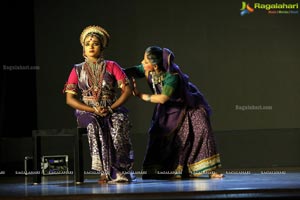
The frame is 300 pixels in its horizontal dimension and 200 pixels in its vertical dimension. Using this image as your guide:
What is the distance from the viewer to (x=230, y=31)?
20.0 feet

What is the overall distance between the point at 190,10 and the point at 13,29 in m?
1.80

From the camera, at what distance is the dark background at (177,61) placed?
19.6 ft

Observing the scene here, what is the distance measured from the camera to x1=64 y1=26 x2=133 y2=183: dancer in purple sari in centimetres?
430

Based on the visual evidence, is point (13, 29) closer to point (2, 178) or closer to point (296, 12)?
point (2, 178)

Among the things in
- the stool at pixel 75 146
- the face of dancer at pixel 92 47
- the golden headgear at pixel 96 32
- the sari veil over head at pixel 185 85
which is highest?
the golden headgear at pixel 96 32

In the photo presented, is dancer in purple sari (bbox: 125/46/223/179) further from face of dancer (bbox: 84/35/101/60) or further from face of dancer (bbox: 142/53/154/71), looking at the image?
face of dancer (bbox: 84/35/101/60)

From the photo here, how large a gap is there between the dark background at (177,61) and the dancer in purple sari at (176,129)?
127 centimetres

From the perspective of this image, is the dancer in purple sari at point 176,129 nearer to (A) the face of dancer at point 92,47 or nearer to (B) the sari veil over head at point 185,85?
(B) the sari veil over head at point 185,85

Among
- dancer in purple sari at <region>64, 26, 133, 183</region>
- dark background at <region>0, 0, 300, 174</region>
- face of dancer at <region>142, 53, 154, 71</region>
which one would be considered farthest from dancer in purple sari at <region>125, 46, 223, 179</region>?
dark background at <region>0, 0, 300, 174</region>

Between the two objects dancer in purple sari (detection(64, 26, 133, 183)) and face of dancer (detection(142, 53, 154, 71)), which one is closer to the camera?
dancer in purple sari (detection(64, 26, 133, 183))

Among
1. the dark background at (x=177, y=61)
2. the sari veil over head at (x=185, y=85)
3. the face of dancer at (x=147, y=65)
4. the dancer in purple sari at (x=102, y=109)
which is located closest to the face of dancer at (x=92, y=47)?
the dancer in purple sari at (x=102, y=109)

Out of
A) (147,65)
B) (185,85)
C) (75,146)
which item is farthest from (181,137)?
(75,146)

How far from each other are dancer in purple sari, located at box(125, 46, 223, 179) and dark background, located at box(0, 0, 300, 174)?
4.16 feet

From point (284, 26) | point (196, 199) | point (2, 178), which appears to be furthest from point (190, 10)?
point (196, 199)
